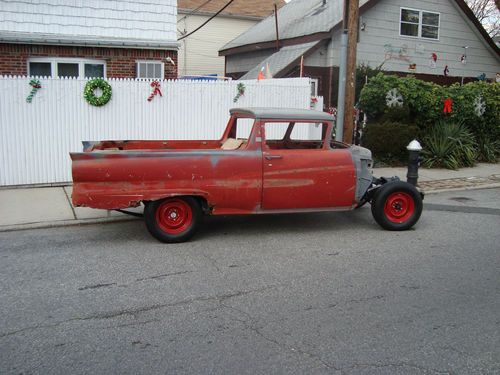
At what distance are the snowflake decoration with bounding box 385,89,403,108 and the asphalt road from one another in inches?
240

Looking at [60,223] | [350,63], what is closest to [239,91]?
[350,63]

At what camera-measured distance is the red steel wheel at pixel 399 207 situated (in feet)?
24.6

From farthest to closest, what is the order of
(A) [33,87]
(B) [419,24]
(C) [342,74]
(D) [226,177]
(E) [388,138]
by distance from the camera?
(B) [419,24] < (E) [388,138] < (C) [342,74] < (A) [33,87] < (D) [226,177]

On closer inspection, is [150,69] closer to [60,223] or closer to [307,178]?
[60,223]

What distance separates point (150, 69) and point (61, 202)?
538 cm

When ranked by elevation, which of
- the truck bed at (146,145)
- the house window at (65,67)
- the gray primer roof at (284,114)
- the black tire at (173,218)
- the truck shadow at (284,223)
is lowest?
the truck shadow at (284,223)

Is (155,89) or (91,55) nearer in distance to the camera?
(155,89)

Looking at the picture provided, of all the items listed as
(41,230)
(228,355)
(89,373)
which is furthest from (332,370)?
(41,230)

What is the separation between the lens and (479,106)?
14.2 meters

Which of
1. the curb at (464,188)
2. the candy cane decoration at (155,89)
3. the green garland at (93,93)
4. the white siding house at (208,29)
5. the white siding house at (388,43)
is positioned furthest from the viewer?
the white siding house at (208,29)

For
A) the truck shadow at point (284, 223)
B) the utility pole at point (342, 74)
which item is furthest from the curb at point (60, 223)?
the utility pole at point (342, 74)

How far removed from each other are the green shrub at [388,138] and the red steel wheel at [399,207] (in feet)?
18.2

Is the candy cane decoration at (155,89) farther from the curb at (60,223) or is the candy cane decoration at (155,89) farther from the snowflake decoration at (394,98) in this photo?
the snowflake decoration at (394,98)

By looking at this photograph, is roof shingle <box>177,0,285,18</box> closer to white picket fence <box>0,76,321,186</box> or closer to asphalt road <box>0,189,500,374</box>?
white picket fence <box>0,76,321,186</box>
